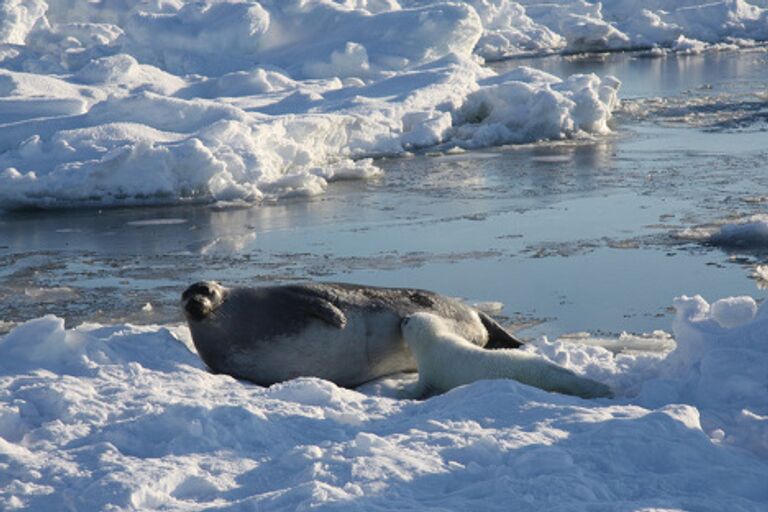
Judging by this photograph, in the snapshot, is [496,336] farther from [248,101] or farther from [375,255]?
[248,101]

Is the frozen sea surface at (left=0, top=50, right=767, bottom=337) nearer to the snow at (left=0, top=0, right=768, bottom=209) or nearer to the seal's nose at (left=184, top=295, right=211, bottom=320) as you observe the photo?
the snow at (left=0, top=0, right=768, bottom=209)

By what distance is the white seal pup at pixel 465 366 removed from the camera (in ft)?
13.5

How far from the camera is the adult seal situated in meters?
4.38

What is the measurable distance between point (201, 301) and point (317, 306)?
1.49ft

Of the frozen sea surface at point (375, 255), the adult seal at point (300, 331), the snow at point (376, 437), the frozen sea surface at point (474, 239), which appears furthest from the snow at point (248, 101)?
the snow at point (376, 437)

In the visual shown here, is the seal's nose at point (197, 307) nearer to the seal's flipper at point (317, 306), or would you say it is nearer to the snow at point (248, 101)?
the seal's flipper at point (317, 306)

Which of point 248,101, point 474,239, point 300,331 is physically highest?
point 248,101

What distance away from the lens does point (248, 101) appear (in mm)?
14062

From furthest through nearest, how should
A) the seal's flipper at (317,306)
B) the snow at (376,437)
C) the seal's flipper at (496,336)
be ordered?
the seal's flipper at (496,336) < the seal's flipper at (317,306) < the snow at (376,437)

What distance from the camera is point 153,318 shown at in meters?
6.24

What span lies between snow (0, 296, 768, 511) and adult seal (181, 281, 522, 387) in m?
0.24

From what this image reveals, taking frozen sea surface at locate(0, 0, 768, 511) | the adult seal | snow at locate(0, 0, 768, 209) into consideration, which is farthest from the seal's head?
snow at locate(0, 0, 768, 209)

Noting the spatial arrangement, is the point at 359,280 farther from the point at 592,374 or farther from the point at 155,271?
the point at 592,374

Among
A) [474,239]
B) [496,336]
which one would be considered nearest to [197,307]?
[496,336]
